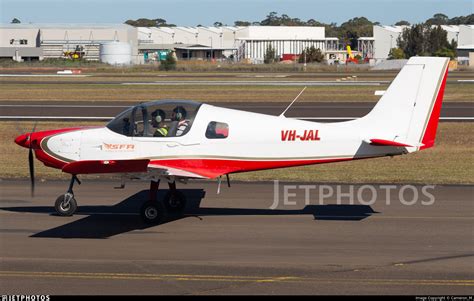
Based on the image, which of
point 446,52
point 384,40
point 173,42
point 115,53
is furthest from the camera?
point 173,42

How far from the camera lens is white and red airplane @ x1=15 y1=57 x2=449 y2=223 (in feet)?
43.5

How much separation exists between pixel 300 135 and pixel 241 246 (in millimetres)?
2594

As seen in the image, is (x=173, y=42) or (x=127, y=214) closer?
(x=127, y=214)

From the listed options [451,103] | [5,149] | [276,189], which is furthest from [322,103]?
[276,189]

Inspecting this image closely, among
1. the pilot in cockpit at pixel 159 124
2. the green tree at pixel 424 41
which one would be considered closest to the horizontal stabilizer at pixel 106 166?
the pilot in cockpit at pixel 159 124

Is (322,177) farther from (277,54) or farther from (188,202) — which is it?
(277,54)

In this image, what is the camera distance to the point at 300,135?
13430mm

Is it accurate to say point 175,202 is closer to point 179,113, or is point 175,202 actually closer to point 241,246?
point 179,113

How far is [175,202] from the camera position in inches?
567

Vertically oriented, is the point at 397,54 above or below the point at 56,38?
below

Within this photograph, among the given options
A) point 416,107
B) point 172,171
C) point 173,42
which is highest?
point 173,42

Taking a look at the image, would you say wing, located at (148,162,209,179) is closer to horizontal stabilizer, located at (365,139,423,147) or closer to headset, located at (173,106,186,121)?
headset, located at (173,106,186,121)

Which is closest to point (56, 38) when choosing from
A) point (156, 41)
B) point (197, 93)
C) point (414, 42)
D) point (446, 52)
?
Answer: point (156, 41)

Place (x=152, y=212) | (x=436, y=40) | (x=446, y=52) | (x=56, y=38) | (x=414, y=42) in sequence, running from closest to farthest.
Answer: (x=152, y=212), (x=446, y=52), (x=436, y=40), (x=414, y=42), (x=56, y=38)
